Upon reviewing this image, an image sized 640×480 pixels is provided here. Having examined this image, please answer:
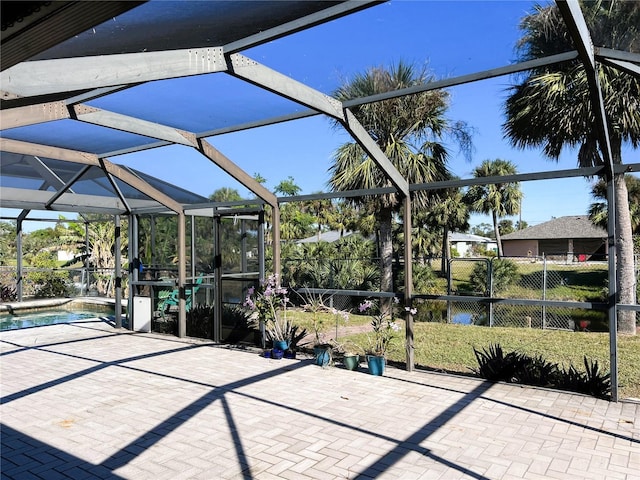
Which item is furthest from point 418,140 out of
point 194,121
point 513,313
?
point 194,121

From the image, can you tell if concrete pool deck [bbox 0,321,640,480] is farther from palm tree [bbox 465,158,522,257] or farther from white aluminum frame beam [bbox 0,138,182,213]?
palm tree [bbox 465,158,522,257]

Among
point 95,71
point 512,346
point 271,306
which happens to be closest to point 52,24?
point 95,71

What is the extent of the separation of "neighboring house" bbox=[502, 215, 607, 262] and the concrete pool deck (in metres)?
31.8

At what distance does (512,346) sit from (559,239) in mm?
33374

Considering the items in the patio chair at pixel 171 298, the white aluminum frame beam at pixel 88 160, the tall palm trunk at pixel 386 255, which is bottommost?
the patio chair at pixel 171 298

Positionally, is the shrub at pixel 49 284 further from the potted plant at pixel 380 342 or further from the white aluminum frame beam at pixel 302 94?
the white aluminum frame beam at pixel 302 94

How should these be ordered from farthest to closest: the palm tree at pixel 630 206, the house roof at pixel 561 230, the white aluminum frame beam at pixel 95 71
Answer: the house roof at pixel 561 230
the palm tree at pixel 630 206
the white aluminum frame beam at pixel 95 71

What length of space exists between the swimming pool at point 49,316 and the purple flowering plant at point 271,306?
5.72 m

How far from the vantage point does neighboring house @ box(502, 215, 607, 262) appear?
35.3m

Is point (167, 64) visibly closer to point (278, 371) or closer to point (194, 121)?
point (194, 121)

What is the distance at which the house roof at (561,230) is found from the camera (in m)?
35.8

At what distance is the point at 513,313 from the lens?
13.2 meters

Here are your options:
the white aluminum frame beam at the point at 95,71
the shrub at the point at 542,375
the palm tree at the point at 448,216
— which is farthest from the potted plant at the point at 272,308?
the palm tree at the point at 448,216

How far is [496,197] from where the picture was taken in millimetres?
26203
